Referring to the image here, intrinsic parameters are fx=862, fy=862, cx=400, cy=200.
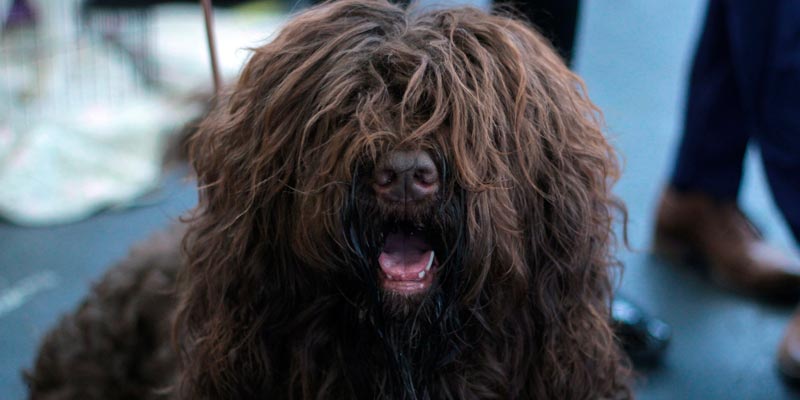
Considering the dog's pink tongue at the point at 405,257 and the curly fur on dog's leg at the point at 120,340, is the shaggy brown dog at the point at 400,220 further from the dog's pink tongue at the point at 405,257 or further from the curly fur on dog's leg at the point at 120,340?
the curly fur on dog's leg at the point at 120,340

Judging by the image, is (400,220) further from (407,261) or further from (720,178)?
(720,178)

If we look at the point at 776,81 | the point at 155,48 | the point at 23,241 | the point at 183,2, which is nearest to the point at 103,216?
the point at 23,241

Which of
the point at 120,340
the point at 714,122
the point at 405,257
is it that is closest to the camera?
the point at 405,257

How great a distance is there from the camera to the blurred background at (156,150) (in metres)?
2.88

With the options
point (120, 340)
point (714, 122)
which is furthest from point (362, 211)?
point (714, 122)

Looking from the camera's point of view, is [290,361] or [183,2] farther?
[183,2]

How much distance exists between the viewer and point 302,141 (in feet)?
4.94

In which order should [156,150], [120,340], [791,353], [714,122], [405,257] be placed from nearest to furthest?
[405,257], [120,340], [791,353], [714,122], [156,150]

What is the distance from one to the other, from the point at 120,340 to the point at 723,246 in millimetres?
2223

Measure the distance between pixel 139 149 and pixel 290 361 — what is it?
3132 mm

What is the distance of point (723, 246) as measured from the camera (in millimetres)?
3266

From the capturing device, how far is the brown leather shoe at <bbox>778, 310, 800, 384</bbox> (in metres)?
2.66

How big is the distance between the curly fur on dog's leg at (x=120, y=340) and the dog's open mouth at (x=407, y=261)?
855mm

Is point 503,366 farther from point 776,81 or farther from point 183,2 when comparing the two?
point 183,2
